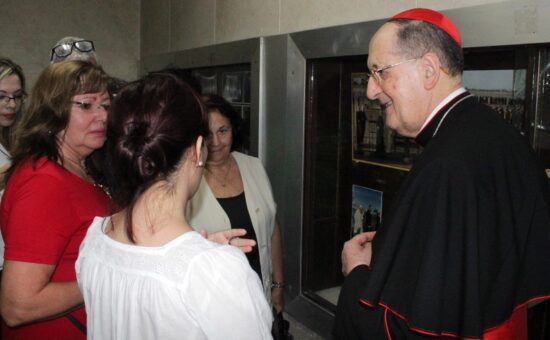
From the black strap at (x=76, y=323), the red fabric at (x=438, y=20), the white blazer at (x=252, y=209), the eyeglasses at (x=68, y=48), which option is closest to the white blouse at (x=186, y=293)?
the black strap at (x=76, y=323)

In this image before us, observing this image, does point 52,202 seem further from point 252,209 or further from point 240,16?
point 240,16

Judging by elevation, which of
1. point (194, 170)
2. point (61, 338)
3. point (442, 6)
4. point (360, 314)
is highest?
point (442, 6)

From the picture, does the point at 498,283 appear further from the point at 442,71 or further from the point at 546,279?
the point at 442,71

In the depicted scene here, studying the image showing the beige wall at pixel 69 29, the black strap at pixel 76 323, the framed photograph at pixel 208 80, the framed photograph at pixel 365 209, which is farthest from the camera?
the beige wall at pixel 69 29

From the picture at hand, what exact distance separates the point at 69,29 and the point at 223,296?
3.14m

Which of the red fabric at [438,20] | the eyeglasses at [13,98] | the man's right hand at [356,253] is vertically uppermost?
the red fabric at [438,20]

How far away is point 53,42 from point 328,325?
2.77 metres

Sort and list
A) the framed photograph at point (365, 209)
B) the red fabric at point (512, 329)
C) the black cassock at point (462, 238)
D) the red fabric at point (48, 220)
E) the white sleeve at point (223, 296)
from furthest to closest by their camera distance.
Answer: the framed photograph at point (365, 209), the red fabric at point (48, 220), the red fabric at point (512, 329), the black cassock at point (462, 238), the white sleeve at point (223, 296)

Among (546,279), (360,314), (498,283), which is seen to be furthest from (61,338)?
(546,279)

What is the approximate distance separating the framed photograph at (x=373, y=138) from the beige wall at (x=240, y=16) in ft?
0.83

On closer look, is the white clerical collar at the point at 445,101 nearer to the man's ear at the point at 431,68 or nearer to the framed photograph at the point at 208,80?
the man's ear at the point at 431,68

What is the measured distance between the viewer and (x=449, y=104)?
1159 millimetres

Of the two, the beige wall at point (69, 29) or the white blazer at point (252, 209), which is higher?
the beige wall at point (69, 29)

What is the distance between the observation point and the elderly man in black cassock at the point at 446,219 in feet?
3.29
